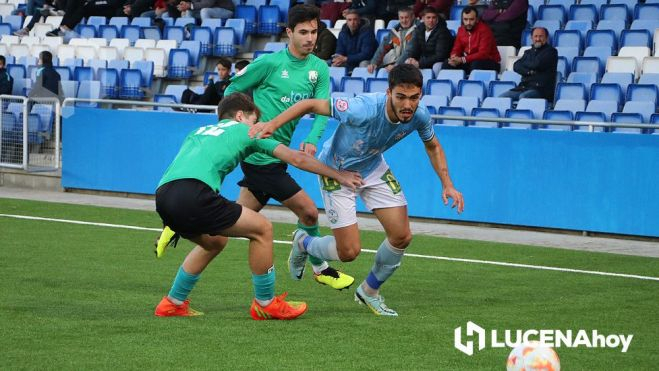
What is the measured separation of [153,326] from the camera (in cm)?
791

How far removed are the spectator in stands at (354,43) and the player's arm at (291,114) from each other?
11.2 metres

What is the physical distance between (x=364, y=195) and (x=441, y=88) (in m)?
8.76

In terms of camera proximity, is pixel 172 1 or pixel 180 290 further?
pixel 172 1

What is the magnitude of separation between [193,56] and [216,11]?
162cm

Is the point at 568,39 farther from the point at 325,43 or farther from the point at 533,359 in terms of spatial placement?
the point at 533,359

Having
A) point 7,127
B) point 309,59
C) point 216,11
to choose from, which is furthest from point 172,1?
point 309,59

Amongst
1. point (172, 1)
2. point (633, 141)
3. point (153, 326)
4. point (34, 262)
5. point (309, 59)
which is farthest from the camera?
point (172, 1)

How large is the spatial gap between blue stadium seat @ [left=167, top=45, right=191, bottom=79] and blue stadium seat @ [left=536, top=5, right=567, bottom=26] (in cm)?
697

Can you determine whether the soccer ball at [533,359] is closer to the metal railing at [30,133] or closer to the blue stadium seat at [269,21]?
the metal railing at [30,133]

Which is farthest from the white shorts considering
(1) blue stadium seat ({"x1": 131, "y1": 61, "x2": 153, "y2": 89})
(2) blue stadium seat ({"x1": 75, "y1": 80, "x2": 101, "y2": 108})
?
(1) blue stadium seat ({"x1": 131, "y1": 61, "x2": 153, "y2": 89})

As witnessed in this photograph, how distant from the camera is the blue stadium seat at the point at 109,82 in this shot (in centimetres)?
2198

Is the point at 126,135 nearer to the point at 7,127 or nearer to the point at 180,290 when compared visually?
the point at 7,127

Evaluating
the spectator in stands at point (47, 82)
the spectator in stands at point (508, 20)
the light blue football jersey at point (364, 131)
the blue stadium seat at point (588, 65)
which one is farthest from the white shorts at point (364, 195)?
the spectator in stands at point (47, 82)

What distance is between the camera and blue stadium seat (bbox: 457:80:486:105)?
Answer: 17.1 metres
